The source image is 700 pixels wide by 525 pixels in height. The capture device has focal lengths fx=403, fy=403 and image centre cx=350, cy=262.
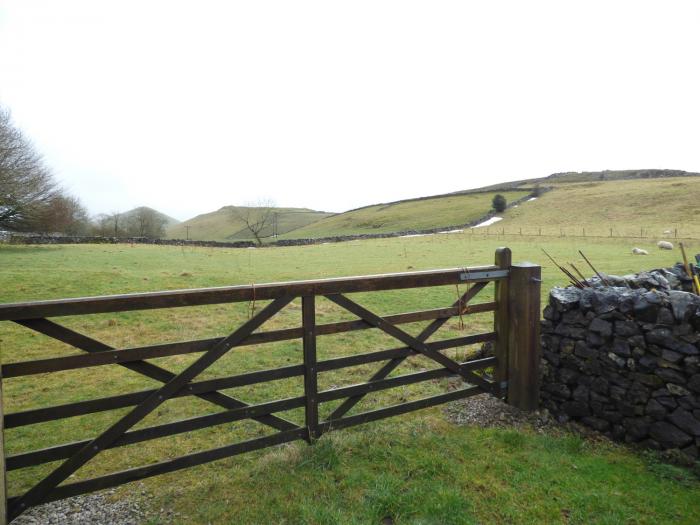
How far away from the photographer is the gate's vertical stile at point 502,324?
5.35 m

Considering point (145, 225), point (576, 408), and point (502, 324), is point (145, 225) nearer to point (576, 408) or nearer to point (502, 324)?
point (502, 324)

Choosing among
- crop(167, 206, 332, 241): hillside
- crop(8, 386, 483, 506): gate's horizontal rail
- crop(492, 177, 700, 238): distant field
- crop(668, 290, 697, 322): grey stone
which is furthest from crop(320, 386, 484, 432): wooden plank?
crop(167, 206, 332, 241): hillside

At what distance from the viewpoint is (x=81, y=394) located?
6.74m

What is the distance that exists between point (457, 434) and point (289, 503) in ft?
7.14

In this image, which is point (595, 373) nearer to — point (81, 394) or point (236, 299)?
point (236, 299)

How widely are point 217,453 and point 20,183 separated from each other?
135 ft

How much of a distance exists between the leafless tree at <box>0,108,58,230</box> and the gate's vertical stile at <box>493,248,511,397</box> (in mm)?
38658

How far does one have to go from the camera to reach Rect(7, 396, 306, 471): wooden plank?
3.30 m

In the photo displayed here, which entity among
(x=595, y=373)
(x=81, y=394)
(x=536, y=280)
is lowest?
(x=81, y=394)

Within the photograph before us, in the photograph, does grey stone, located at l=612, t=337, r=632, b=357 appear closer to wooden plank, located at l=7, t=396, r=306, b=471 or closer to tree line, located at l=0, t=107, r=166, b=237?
wooden plank, located at l=7, t=396, r=306, b=471

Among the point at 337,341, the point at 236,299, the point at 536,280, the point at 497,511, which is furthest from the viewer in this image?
the point at 337,341

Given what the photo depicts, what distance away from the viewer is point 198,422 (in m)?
3.87

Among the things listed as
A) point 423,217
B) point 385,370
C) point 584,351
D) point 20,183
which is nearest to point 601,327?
point 584,351

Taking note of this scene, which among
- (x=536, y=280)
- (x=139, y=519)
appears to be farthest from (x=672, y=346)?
(x=139, y=519)
